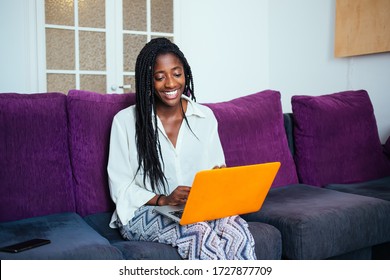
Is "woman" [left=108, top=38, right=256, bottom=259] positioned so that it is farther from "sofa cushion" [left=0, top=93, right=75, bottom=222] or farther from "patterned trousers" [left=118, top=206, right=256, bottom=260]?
"sofa cushion" [left=0, top=93, right=75, bottom=222]

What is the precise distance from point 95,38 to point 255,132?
225 cm

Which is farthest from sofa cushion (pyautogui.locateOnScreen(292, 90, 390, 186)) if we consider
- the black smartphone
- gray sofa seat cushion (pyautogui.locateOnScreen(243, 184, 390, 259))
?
the black smartphone

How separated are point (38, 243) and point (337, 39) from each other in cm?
279

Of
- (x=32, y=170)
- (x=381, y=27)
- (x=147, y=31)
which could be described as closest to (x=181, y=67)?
(x=32, y=170)

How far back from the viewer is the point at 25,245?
1.39 m

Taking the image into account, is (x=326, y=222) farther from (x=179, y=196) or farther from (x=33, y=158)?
(x=33, y=158)

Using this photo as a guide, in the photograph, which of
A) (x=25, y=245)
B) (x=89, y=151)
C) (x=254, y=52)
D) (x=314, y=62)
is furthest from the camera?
(x=254, y=52)

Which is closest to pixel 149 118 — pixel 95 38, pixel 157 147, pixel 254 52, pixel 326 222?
pixel 157 147

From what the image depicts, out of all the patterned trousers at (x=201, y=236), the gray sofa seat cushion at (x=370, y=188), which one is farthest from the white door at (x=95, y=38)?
the patterned trousers at (x=201, y=236)

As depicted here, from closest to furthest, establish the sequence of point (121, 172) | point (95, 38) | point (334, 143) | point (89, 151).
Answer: point (121, 172) → point (89, 151) → point (334, 143) → point (95, 38)

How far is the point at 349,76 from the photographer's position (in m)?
3.49

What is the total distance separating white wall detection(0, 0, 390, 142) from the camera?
3.50 metres

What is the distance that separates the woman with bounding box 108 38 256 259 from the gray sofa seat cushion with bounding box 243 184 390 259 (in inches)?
9.5

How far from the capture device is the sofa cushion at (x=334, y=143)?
8.00 ft
